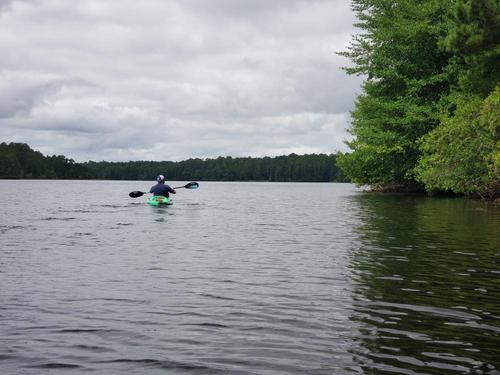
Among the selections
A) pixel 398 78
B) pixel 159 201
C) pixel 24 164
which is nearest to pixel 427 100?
pixel 398 78

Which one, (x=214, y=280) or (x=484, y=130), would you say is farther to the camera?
(x=484, y=130)

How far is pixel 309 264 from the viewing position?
14.1 metres

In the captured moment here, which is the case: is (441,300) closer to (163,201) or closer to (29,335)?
(29,335)

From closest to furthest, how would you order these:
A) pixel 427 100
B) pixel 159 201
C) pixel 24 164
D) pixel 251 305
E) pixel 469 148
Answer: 1. pixel 251 305
2. pixel 159 201
3. pixel 469 148
4. pixel 427 100
5. pixel 24 164

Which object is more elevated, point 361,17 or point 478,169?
point 361,17

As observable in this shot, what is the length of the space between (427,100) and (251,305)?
42.7 m

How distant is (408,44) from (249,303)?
43768 mm

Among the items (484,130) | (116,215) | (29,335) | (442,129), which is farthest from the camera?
(442,129)

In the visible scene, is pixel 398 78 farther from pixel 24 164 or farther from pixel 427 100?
pixel 24 164

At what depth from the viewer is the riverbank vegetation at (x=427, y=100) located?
112 feet

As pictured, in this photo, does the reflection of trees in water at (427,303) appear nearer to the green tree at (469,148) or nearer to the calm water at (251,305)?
the calm water at (251,305)

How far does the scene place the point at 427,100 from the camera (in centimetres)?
4831

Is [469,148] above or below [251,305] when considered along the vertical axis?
above

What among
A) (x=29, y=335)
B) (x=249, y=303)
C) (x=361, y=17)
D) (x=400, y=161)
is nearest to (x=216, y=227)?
(x=249, y=303)
